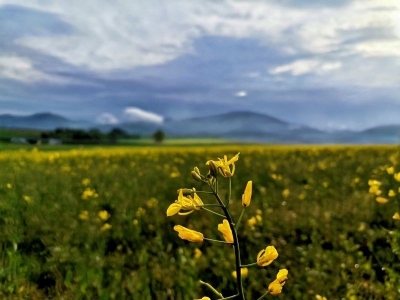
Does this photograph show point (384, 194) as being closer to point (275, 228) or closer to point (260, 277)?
point (275, 228)

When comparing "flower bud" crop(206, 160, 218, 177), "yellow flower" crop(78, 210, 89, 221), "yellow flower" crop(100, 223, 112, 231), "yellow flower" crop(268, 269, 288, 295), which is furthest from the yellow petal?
"yellow flower" crop(78, 210, 89, 221)

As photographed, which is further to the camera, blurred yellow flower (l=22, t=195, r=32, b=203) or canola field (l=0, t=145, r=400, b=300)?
blurred yellow flower (l=22, t=195, r=32, b=203)

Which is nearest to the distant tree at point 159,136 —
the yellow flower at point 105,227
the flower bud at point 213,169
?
the yellow flower at point 105,227

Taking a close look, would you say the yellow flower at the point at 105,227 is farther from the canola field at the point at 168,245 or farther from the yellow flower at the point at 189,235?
the yellow flower at the point at 189,235

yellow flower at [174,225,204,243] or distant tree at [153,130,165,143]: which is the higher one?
distant tree at [153,130,165,143]

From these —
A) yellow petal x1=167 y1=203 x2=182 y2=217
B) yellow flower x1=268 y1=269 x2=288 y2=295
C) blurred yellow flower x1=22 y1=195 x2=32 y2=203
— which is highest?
yellow petal x1=167 y1=203 x2=182 y2=217

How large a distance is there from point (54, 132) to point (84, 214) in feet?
33.0

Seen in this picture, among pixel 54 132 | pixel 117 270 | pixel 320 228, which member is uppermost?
pixel 54 132

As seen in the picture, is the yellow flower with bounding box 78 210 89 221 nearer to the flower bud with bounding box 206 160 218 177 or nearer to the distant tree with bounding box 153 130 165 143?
the flower bud with bounding box 206 160 218 177

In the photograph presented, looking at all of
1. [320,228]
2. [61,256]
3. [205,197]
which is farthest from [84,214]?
[320,228]

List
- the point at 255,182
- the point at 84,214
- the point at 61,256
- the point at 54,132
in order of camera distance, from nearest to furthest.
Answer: the point at 61,256 → the point at 84,214 → the point at 255,182 → the point at 54,132

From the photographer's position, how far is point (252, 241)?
3.48 m

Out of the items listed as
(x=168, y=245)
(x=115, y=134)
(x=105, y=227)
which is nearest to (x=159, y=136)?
(x=115, y=134)

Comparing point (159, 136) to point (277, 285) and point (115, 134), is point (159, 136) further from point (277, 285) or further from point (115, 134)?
point (277, 285)
